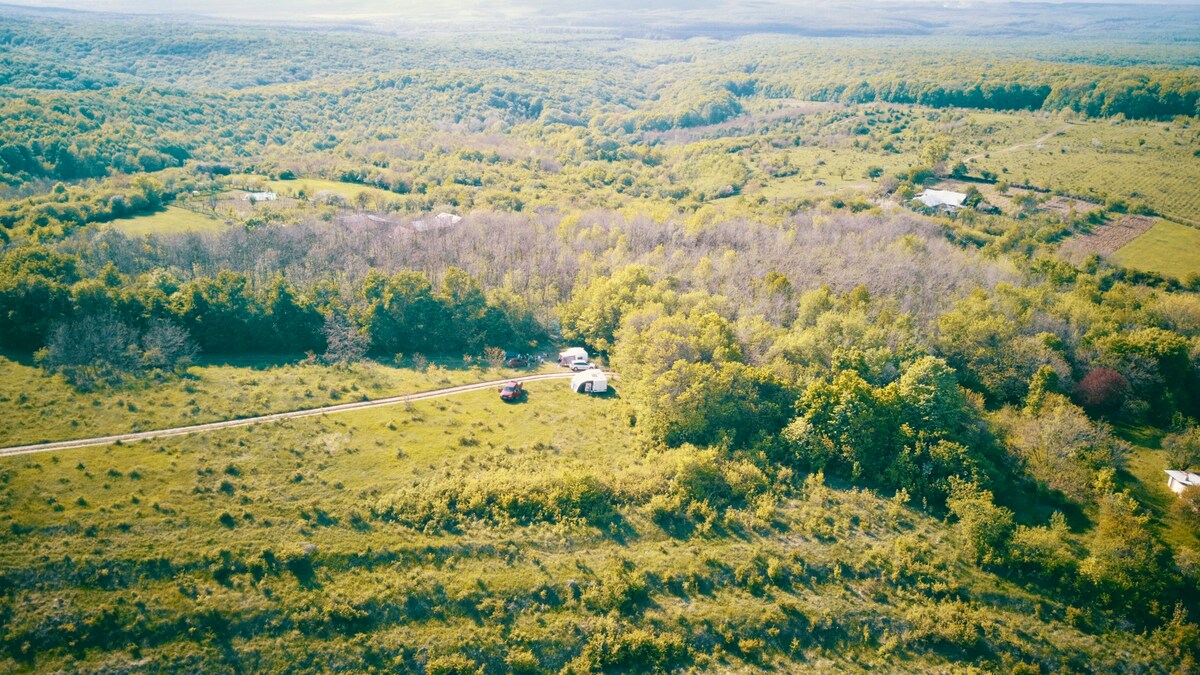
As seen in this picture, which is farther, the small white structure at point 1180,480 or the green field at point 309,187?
the green field at point 309,187

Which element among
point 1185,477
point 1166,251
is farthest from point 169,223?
point 1166,251

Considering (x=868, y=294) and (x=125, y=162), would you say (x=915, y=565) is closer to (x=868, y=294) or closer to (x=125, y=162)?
(x=868, y=294)

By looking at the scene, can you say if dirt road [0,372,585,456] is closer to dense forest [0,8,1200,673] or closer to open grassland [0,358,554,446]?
open grassland [0,358,554,446]

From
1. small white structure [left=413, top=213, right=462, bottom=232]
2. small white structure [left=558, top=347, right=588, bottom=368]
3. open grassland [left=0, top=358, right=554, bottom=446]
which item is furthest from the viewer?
small white structure [left=413, top=213, right=462, bottom=232]

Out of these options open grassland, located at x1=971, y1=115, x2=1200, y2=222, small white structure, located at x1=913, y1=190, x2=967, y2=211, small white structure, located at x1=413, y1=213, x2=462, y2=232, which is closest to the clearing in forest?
open grassland, located at x1=971, y1=115, x2=1200, y2=222

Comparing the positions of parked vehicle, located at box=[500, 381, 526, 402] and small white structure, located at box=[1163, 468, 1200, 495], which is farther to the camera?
parked vehicle, located at box=[500, 381, 526, 402]

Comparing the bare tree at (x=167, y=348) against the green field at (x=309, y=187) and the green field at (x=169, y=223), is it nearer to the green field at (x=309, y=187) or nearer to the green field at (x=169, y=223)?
the green field at (x=169, y=223)

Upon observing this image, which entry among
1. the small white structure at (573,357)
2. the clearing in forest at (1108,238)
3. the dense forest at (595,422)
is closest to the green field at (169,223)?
the dense forest at (595,422)

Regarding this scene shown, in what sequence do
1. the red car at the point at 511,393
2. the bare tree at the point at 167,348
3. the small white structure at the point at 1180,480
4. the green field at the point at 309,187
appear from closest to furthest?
1. the small white structure at the point at 1180,480
2. the bare tree at the point at 167,348
3. the red car at the point at 511,393
4. the green field at the point at 309,187
